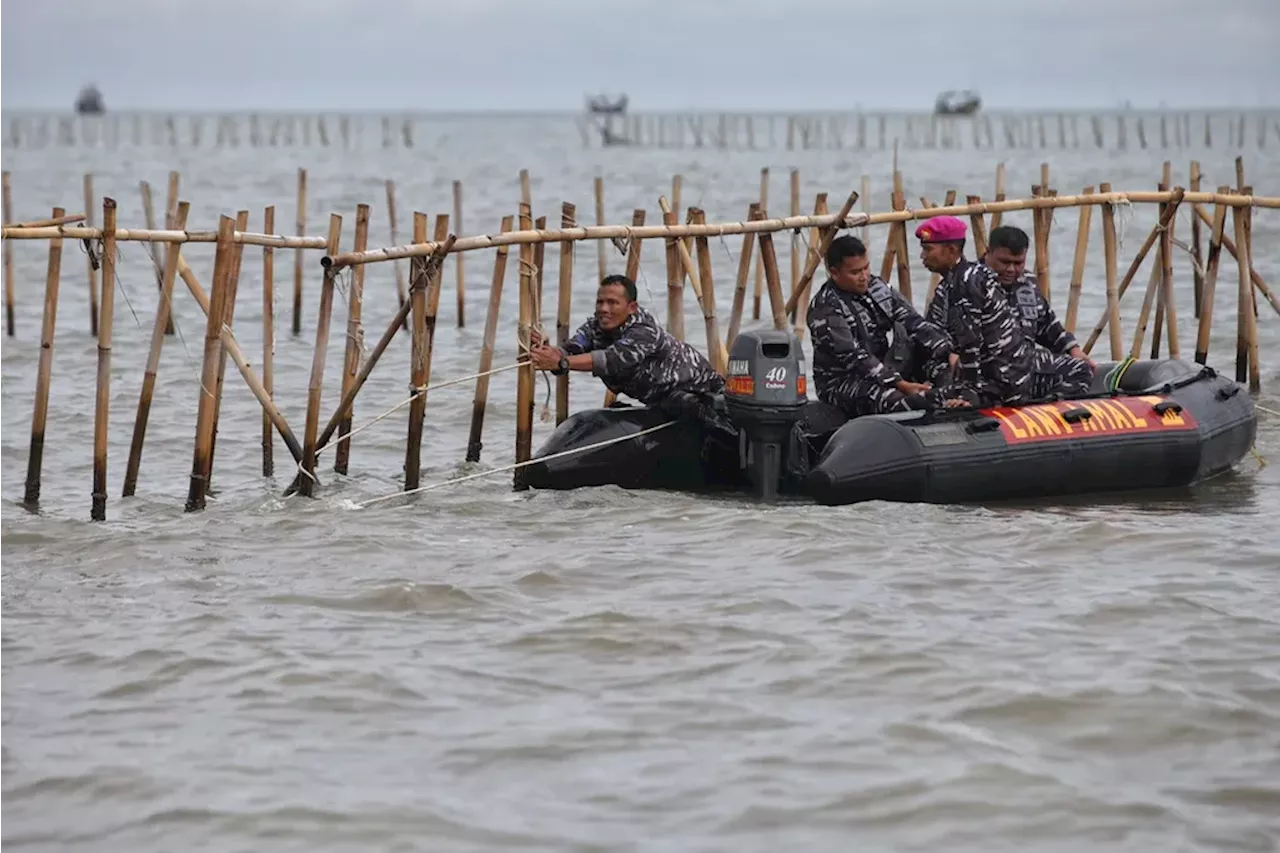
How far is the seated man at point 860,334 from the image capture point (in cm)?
1004

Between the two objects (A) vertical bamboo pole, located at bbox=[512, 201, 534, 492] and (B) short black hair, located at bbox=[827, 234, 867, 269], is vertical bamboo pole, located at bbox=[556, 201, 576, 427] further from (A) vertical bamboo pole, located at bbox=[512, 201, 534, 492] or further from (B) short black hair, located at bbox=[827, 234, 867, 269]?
(B) short black hair, located at bbox=[827, 234, 867, 269]

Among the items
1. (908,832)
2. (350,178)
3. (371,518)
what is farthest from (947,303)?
(350,178)

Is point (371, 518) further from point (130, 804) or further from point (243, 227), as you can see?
point (130, 804)

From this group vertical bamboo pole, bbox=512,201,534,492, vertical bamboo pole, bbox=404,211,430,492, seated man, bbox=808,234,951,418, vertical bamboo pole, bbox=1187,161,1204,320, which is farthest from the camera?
vertical bamboo pole, bbox=1187,161,1204,320

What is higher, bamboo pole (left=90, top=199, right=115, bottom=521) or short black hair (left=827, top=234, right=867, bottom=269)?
short black hair (left=827, top=234, right=867, bottom=269)

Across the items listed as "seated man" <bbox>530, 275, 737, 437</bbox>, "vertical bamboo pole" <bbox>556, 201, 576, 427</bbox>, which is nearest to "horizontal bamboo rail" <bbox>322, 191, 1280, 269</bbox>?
"vertical bamboo pole" <bbox>556, 201, 576, 427</bbox>

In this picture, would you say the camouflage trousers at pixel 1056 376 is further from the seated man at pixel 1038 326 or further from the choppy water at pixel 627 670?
the choppy water at pixel 627 670

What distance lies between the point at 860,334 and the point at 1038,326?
1.20m


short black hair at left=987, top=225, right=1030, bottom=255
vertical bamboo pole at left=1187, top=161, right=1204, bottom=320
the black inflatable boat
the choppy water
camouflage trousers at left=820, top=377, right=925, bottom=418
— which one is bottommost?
the choppy water

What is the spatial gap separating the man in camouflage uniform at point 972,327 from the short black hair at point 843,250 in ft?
1.13

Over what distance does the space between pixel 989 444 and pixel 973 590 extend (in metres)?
1.74

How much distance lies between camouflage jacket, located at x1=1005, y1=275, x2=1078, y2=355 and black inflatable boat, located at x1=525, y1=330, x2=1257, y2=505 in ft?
1.34

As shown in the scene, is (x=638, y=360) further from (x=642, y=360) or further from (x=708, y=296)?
(x=708, y=296)

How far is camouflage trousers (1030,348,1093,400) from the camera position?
10.6 meters
